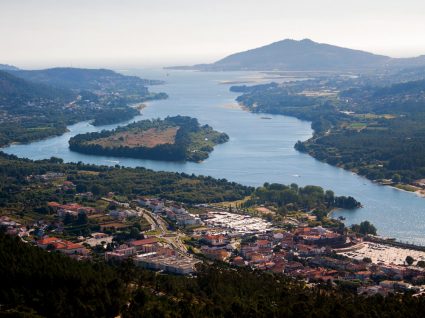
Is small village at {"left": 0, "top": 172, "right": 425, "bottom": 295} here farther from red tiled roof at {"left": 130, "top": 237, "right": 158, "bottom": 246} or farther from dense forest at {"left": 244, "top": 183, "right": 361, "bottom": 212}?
dense forest at {"left": 244, "top": 183, "right": 361, "bottom": 212}

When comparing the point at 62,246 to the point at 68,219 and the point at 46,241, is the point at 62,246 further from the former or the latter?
the point at 68,219

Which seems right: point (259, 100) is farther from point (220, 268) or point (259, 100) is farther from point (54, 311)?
point (54, 311)

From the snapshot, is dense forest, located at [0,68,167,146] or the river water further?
dense forest, located at [0,68,167,146]

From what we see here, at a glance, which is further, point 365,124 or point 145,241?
point 365,124

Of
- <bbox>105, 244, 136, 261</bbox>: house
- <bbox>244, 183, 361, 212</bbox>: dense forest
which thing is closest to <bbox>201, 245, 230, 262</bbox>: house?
<bbox>105, 244, 136, 261</bbox>: house

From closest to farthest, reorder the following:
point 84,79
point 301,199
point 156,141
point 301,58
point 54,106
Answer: point 301,199, point 156,141, point 54,106, point 84,79, point 301,58

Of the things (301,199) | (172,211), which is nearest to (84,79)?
(301,199)
